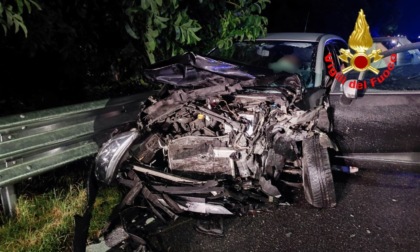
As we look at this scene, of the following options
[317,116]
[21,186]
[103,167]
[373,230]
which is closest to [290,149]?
[317,116]

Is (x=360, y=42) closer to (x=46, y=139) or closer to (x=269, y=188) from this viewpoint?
(x=269, y=188)

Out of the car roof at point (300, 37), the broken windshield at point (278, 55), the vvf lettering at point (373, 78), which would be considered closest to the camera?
the vvf lettering at point (373, 78)

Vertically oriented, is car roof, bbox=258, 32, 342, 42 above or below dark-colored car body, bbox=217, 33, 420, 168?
above

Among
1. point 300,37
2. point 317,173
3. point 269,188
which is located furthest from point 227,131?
point 300,37

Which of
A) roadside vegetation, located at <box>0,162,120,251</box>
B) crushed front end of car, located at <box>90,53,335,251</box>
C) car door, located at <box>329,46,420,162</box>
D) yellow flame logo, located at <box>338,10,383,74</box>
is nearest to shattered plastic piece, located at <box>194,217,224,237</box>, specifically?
crushed front end of car, located at <box>90,53,335,251</box>

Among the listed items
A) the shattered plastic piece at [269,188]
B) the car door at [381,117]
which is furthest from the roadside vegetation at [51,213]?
the car door at [381,117]

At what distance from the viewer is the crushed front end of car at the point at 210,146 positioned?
2.74m

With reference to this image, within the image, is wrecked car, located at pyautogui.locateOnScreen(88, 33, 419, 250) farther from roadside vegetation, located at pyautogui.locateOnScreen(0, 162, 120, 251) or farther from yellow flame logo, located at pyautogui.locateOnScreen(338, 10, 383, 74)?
roadside vegetation, located at pyautogui.locateOnScreen(0, 162, 120, 251)

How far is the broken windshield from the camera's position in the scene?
4277mm

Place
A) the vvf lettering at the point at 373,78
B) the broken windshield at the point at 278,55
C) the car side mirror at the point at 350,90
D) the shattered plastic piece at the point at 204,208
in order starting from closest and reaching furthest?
the shattered plastic piece at the point at 204,208 → the car side mirror at the point at 350,90 → the vvf lettering at the point at 373,78 → the broken windshield at the point at 278,55

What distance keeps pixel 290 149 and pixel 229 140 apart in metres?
0.53

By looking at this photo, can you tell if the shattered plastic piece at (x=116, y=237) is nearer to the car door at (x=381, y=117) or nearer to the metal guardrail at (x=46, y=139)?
the metal guardrail at (x=46, y=139)

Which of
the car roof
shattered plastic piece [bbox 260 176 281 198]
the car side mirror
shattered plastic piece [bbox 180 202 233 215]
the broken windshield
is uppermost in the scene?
the car roof

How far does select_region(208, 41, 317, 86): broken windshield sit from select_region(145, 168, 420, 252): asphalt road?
5.15 feet
